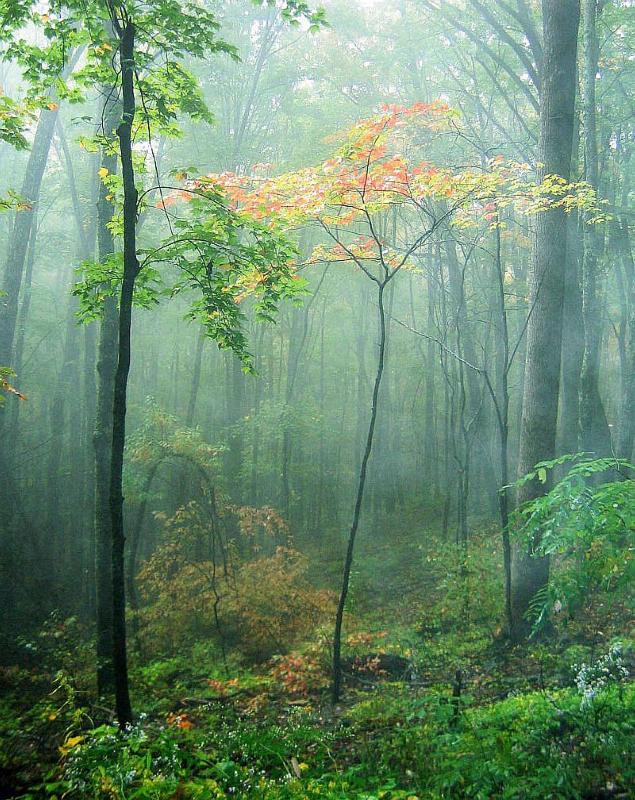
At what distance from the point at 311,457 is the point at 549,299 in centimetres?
1702

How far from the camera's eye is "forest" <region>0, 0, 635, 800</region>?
3730 millimetres

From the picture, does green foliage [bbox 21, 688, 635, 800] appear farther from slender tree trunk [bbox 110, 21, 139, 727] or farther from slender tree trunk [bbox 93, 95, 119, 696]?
slender tree trunk [bbox 93, 95, 119, 696]

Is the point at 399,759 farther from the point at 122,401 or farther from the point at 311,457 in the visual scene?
the point at 311,457

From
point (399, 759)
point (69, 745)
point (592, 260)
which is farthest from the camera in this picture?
point (592, 260)

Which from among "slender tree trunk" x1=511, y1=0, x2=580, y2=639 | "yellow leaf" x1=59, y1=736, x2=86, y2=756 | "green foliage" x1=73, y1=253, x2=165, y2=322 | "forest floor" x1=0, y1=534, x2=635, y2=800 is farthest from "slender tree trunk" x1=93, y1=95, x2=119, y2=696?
"slender tree trunk" x1=511, y1=0, x2=580, y2=639

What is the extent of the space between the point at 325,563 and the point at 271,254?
1137 cm

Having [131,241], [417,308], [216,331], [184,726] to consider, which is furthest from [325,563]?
[417,308]

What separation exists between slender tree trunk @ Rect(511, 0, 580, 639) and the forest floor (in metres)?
0.76

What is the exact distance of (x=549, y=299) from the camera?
6734 millimetres

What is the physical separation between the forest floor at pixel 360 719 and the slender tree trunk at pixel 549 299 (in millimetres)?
760

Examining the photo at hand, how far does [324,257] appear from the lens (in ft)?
23.4

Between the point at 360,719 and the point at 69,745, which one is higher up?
the point at 69,745

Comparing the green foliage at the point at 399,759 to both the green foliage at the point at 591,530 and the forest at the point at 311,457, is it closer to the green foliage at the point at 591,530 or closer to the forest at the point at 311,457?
the forest at the point at 311,457

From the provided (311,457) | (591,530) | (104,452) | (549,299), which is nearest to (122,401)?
(104,452)
